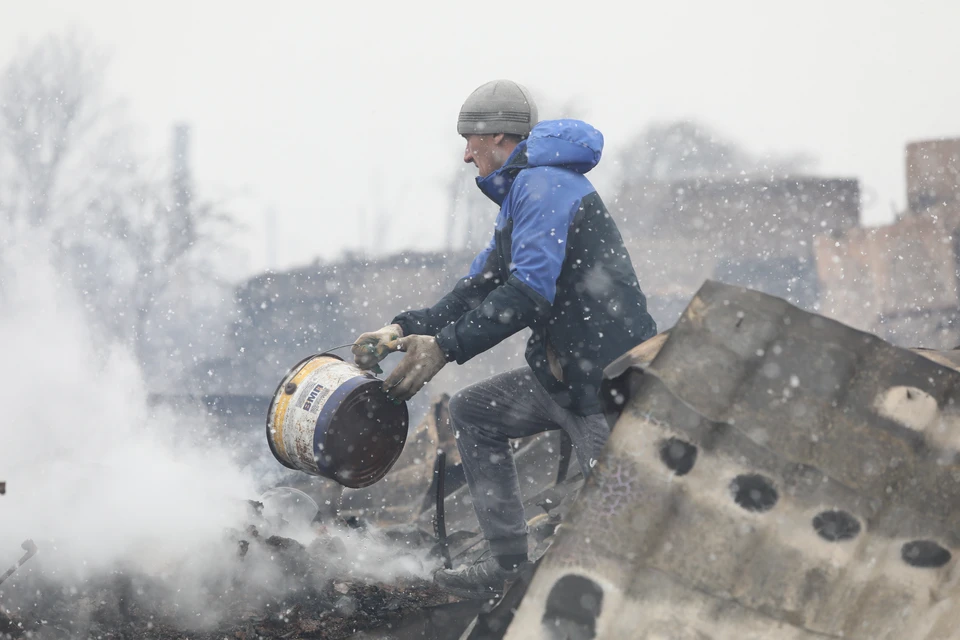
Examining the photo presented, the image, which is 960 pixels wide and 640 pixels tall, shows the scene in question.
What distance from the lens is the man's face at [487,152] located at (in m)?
3.51

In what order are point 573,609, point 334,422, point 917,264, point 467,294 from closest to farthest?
point 573,609 → point 334,422 → point 467,294 → point 917,264

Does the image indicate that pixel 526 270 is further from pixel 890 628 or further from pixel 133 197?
pixel 133 197

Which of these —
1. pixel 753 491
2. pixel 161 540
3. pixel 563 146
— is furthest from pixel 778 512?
pixel 161 540

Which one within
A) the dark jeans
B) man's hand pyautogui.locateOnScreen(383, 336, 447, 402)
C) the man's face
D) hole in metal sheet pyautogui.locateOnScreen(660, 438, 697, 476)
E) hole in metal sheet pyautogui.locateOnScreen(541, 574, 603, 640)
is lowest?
the dark jeans

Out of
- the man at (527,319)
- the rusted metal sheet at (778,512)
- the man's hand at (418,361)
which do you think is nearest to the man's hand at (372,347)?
the man at (527,319)

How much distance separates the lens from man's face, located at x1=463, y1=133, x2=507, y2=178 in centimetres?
351

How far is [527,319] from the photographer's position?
119 inches

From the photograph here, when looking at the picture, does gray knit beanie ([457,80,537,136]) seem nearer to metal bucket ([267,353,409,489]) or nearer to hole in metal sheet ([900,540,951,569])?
metal bucket ([267,353,409,489])

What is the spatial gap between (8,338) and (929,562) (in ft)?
31.2

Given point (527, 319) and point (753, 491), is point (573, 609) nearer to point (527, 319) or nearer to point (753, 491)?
point (753, 491)

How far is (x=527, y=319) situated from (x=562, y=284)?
25cm

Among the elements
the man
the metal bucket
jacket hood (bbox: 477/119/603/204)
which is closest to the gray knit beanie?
the man

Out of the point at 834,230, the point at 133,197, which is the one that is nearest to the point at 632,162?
the point at 834,230

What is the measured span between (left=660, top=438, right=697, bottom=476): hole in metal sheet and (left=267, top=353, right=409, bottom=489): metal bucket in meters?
1.62
